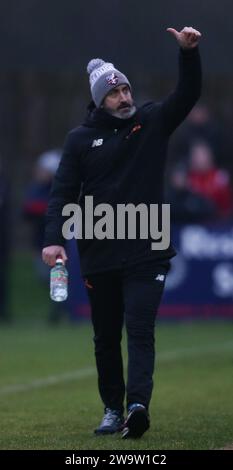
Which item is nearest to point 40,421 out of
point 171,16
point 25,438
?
point 25,438

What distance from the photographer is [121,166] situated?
952 centimetres

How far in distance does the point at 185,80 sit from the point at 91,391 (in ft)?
13.9

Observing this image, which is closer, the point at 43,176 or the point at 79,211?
the point at 79,211

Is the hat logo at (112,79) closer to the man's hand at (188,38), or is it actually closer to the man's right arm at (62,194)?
the man's right arm at (62,194)

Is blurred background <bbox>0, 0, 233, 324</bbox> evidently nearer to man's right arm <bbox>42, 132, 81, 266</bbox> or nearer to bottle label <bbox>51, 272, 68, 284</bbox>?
man's right arm <bbox>42, 132, 81, 266</bbox>

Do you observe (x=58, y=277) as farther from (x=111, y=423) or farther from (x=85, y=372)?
(x=85, y=372)

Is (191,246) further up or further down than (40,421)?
further up

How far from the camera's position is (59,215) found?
31.7 feet

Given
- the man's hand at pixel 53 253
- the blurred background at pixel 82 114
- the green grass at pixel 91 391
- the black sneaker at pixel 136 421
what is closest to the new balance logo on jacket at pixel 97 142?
the man's hand at pixel 53 253

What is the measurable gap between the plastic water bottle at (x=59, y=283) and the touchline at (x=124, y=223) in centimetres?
34

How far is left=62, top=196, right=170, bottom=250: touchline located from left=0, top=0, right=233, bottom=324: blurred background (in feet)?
15.5

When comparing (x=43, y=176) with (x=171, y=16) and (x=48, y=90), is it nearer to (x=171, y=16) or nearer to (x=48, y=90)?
(x=171, y=16)

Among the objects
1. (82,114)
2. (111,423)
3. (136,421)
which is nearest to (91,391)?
(111,423)

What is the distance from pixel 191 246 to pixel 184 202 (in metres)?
0.65
